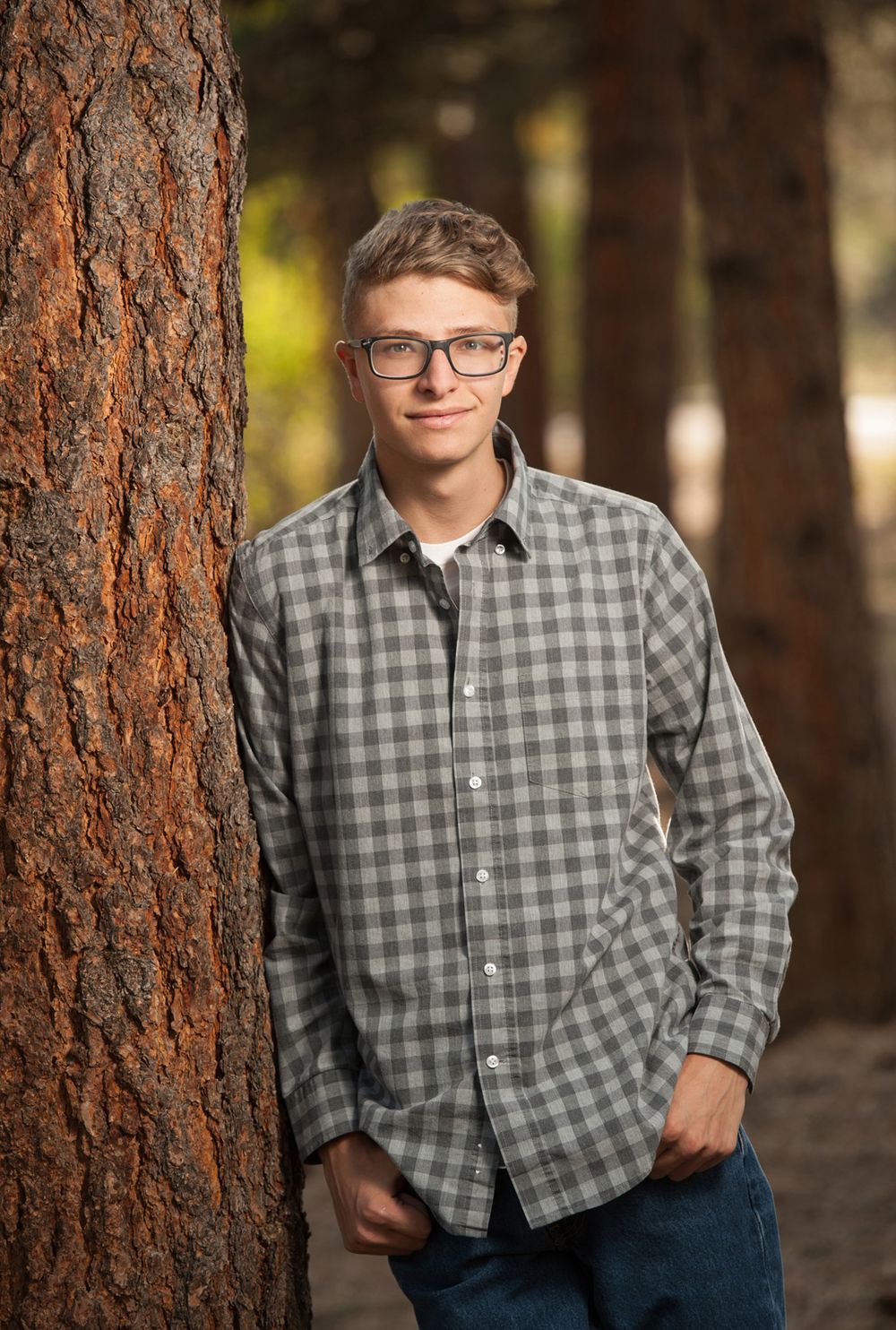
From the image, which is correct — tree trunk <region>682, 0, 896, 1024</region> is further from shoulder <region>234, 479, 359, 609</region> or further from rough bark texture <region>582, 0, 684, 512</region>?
shoulder <region>234, 479, 359, 609</region>

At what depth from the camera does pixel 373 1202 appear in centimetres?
206

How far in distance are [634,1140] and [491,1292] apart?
1.12 feet

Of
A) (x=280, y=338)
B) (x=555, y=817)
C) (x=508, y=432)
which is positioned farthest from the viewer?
(x=280, y=338)

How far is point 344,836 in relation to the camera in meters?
2.08

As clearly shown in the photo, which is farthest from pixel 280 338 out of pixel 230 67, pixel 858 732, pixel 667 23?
pixel 230 67

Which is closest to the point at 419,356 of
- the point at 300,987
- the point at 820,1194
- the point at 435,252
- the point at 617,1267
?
the point at 435,252

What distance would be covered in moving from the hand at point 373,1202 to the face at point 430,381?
3.50 ft

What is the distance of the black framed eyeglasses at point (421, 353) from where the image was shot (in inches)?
80.0

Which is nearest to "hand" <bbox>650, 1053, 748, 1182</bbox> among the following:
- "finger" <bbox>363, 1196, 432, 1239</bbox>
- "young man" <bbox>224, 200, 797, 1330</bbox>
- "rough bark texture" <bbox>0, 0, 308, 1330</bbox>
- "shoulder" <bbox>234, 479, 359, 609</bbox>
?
"young man" <bbox>224, 200, 797, 1330</bbox>

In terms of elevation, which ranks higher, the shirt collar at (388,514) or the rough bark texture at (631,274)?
the rough bark texture at (631,274)

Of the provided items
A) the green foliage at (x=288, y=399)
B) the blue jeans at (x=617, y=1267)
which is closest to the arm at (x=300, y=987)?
the blue jeans at (x=617, y=1267)

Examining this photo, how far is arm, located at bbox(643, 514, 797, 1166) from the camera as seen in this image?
2129mm

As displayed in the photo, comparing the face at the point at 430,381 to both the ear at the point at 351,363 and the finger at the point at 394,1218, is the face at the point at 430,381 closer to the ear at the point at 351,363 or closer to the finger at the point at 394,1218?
the ear at the point at 351,363

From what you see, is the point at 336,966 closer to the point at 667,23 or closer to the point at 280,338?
the point at 667,23
